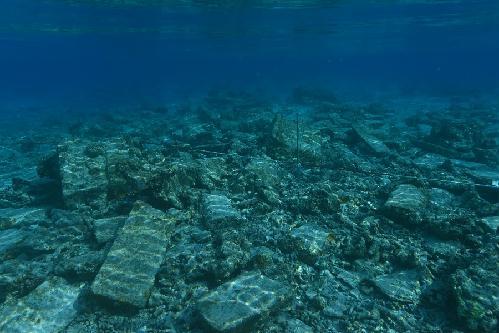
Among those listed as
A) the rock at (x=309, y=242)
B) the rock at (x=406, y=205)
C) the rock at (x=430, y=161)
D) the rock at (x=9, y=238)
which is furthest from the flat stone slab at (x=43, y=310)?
the rock at (x=430, y=161)

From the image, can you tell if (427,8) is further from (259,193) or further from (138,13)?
(259,193)

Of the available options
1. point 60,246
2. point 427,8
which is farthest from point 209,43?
point 60,246

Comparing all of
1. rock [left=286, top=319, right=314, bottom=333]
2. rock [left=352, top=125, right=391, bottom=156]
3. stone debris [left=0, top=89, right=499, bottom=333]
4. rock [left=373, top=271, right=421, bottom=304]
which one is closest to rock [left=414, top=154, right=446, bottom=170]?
stone debris [left=0, top=89, right=499, bottom=333]

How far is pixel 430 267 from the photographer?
22.5 ft

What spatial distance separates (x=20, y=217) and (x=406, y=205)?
9306 millimetres

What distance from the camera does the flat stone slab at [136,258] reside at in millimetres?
5887

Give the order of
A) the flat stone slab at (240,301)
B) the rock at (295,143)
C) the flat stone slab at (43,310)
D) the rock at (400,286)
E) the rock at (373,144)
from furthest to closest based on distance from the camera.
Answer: the rock at (373,144), the rock at (295,143), the rock at (400,286), the flat stone slab at (43,310), the flat stone slab at (240,301)

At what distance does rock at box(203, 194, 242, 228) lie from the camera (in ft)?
26.4

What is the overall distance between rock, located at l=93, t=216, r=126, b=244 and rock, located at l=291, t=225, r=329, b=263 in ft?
12.1

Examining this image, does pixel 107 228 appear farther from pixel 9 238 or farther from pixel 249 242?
pixel 249 242

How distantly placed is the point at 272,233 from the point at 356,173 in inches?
171

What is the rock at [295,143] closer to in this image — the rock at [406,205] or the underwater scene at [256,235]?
the underwater scene at [256,235]

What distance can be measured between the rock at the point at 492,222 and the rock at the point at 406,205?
1.29 m

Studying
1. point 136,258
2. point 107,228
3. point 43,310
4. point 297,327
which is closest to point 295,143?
point 107,228
